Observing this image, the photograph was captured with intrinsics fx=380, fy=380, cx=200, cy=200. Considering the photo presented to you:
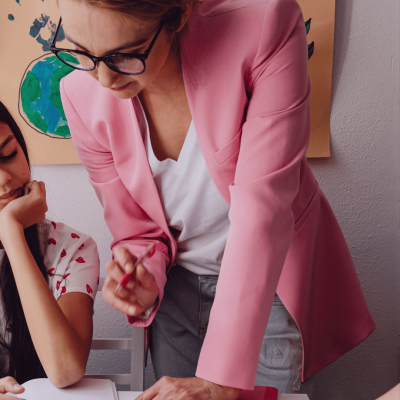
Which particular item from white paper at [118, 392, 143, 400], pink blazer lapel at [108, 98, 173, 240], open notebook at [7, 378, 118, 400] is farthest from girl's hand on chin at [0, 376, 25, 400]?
pink blazer lapel at [108, 98, 173, 240]

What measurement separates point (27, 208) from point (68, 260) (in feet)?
0.56

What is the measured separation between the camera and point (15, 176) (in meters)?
0.96

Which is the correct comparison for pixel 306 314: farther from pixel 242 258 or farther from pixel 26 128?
pixel 26 128

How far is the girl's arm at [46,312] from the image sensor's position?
0.74 meters

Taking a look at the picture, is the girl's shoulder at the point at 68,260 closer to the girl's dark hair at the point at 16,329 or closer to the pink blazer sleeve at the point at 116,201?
the girl's dark hair at the point at 16,329

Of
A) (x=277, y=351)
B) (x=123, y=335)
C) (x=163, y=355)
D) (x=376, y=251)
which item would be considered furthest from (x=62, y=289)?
(x=376, y=251)

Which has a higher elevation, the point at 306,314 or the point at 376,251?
the point at 306,314

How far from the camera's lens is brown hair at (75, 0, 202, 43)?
51 cm

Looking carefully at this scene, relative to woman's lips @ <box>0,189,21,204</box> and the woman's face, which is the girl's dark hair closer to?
woman's lips @ <box>0,189,21,204</box>

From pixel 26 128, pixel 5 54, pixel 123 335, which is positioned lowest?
pixel 123 335

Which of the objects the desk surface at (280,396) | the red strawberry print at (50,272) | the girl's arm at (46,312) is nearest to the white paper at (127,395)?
the desk surface at (280,396)

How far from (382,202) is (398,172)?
12 cm

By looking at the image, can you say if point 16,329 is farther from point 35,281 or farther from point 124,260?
point 124,260

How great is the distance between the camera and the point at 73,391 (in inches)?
26.9
